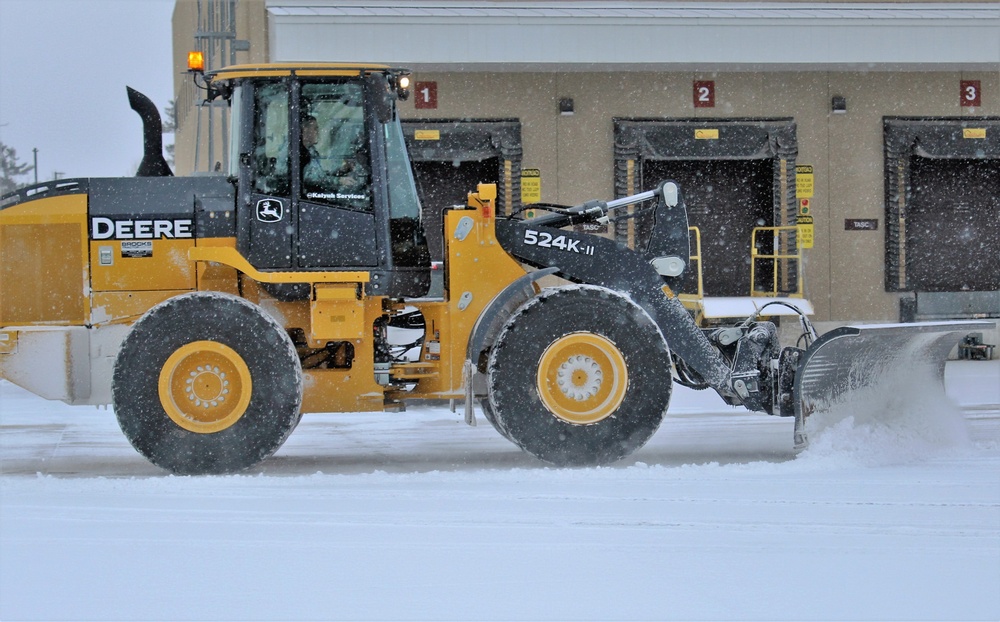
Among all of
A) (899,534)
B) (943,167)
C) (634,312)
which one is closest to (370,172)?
(634,312)

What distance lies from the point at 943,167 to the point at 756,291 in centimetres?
322

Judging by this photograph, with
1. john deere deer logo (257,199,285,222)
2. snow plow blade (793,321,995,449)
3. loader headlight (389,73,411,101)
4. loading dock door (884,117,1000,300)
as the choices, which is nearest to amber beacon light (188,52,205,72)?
john deere deer logo (257,199,285,222)

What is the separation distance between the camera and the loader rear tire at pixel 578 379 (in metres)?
7.36

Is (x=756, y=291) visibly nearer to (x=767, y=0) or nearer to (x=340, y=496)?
(x=767, y=0)

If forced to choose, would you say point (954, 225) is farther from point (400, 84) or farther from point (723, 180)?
point (400, 84)

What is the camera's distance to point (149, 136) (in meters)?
7.84

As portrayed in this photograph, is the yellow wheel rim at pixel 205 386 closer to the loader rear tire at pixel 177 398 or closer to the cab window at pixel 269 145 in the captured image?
the loader rear tire at pixel 177 398

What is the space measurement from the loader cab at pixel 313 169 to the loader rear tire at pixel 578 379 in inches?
40.6

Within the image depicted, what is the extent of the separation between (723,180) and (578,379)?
9359 mm

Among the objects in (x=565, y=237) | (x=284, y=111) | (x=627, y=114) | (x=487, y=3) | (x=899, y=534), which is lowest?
(x=899, y=534)

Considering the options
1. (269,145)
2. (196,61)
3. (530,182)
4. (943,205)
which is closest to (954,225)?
(943,205)

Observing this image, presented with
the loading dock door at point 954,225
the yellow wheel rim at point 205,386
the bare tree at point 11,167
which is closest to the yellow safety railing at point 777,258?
the loading dock door at point 954,225

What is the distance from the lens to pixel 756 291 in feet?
52.9

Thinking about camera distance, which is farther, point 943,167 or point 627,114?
point 943,167
